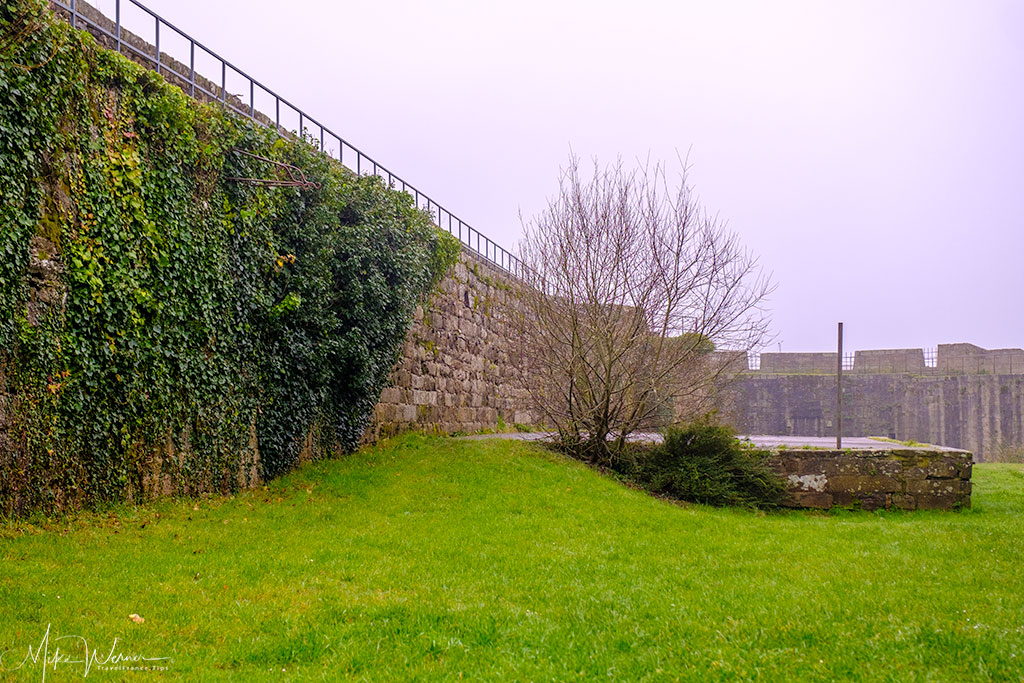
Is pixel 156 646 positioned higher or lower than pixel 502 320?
lower

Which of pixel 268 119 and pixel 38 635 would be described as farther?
pixel 268 119

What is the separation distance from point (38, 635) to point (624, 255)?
31.6 feet

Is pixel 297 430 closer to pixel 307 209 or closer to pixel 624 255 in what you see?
pixel 307 209

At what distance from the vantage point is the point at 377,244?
11258 mm

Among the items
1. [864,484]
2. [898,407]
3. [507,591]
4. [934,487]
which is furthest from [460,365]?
[898,407]

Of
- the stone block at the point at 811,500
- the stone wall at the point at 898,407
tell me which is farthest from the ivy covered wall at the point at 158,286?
the stone wall at the point at 898,407

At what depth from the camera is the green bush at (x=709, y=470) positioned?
1078cm

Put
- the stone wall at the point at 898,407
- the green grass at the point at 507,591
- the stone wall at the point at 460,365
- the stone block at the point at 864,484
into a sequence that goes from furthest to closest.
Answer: the stone wall at the point at 898,407 → the stone wall at the point at 460,365 → the stone block at the point at 864,484 → the green grass at the point at 507,591

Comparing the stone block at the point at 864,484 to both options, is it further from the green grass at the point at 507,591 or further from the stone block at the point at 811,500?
the green grass at the point at 507,591

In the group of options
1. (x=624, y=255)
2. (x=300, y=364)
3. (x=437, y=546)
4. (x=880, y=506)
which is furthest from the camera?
(x=624, y=255)

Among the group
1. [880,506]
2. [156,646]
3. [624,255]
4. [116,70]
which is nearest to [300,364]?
[116,70]

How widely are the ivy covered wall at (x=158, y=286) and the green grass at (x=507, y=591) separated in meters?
0.69

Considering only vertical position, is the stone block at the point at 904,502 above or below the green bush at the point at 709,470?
below

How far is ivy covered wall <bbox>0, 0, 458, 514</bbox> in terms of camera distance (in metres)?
6.34
